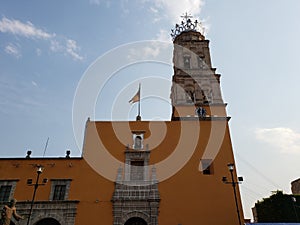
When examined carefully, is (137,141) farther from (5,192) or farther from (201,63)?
(201,63)

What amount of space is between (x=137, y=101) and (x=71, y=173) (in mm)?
8240

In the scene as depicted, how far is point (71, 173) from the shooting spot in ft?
57.5

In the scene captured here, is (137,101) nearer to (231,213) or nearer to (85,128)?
(85,128)

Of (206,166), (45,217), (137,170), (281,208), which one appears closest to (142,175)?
(137,170)

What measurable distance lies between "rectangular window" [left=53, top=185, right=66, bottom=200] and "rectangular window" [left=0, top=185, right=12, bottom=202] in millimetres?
3025

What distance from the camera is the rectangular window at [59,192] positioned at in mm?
16703

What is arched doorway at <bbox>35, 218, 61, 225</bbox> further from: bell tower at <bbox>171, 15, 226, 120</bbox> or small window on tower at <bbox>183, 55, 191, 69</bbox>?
small window on tower at <bbox>183, 55, 191, 69</bbox>

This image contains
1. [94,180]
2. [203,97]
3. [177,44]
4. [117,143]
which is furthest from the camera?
[177,44]

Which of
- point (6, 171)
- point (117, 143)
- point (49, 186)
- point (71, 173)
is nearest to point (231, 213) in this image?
point (117, 143)

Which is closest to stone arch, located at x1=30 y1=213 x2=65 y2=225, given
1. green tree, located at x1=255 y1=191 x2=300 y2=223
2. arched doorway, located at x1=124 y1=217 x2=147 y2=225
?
arched doorway, located at x1=124 y1=217 x2=147 y2=225

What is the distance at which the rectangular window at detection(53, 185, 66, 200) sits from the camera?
54.8ft

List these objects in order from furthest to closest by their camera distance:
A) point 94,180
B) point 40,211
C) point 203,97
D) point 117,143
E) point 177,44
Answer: point 177,44 → point 203,97 → point 117,143 → point 94,180 → point 40,211

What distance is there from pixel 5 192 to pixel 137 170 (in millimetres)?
8843

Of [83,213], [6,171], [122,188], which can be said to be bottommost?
[83,213]
